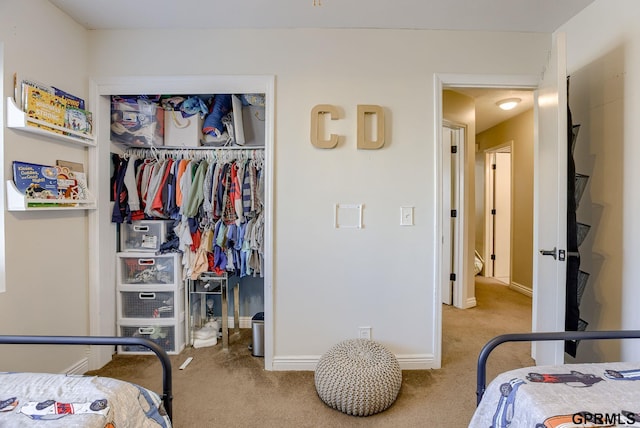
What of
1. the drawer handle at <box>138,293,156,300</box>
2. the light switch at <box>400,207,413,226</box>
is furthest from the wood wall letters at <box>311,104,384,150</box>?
the drawer handle at <box>138,293,156,300</box>

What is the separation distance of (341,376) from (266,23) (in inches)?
88.7

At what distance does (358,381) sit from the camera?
62.6 inches

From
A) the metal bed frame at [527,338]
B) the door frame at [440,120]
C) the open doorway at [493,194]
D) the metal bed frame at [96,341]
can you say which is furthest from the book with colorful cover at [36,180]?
the open doorway at [493,194]

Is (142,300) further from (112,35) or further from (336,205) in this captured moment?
(112,35)

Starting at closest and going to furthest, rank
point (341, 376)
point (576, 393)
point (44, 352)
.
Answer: point (576, 393) → point (341, 376) → point (44, 352)

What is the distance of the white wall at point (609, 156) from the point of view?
1584 millimetres

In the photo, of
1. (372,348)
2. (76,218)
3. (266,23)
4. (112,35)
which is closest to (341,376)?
(372,348)

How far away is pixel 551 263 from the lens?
5.56 ft

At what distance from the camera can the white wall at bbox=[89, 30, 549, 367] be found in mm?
2027

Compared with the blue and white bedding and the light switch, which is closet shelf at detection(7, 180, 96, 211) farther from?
the light switch

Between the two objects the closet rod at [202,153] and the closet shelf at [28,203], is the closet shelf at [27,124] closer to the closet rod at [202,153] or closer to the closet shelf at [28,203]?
the closet shelf at [28,203]

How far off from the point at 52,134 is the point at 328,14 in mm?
1813

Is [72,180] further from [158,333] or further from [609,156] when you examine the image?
[609,156]

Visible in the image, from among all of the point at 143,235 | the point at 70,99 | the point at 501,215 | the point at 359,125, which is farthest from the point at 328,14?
the point at 501,215
